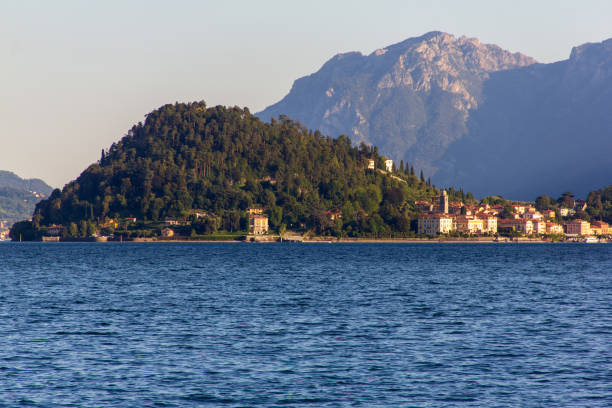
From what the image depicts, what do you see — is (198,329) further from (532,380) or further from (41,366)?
(532,380)

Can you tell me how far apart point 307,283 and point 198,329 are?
1677 inches

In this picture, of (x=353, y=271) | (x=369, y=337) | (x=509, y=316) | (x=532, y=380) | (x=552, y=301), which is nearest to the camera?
(x=532, y=380)

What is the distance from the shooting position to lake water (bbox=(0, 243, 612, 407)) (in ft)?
112

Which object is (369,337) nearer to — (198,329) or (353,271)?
(198,329)

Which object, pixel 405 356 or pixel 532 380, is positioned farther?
pixel 405 356

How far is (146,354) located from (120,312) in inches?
784

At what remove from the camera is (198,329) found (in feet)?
172

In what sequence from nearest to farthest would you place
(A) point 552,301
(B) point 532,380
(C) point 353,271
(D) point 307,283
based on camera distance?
1. (B) point 532,380
2. (A) point 552,301
3. (D) point 307,283
4. (C) point 353,271

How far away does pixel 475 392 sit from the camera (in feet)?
113

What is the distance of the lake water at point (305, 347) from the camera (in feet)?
112

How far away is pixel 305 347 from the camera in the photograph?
45.1m

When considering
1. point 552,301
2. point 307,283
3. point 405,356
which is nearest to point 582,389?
point 405,356

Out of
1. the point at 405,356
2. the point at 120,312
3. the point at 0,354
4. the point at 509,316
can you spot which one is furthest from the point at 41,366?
the point at 509,316

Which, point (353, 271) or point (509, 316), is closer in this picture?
point (509, 316)
